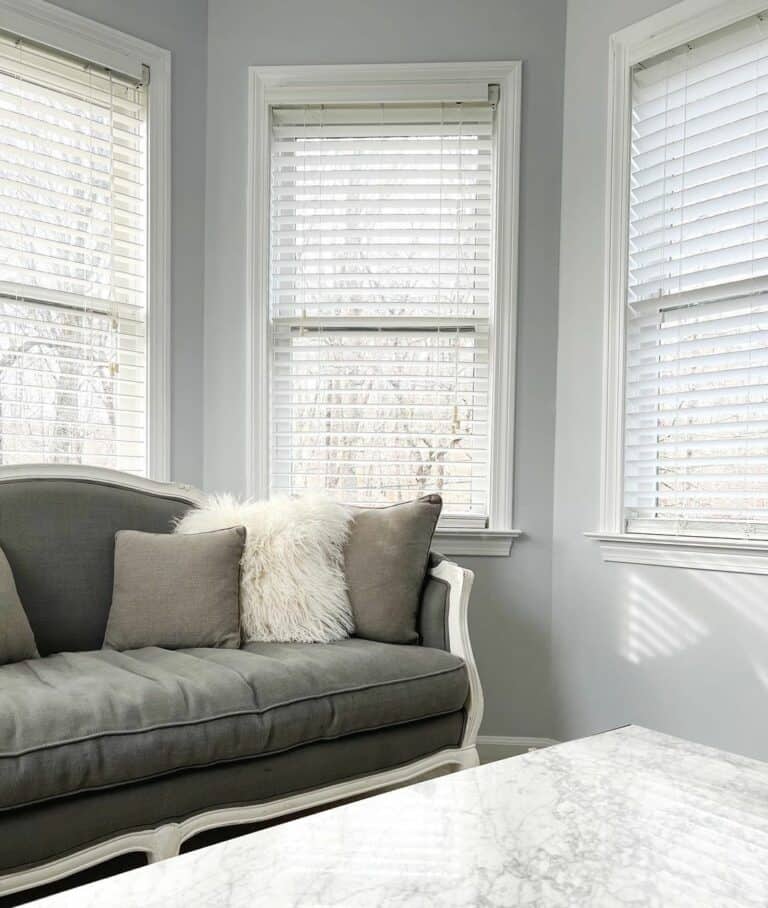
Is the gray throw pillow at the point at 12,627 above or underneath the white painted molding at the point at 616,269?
underneath

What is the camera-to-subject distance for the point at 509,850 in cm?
108

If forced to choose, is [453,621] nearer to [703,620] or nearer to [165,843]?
[703,620]

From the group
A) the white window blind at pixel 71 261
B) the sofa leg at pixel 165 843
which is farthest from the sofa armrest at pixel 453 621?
the white window blind at pixel 71 261

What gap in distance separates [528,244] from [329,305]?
79 centimetres

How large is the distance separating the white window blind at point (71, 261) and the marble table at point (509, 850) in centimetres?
194

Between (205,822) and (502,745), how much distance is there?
1521 millimetres

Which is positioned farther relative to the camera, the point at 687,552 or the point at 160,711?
the point at 687,552

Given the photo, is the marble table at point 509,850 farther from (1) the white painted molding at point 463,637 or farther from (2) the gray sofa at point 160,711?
(1) the white painted molding at point 463,637

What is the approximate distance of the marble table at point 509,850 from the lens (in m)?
0.96

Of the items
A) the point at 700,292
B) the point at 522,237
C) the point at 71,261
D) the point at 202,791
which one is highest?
the point at 522,237

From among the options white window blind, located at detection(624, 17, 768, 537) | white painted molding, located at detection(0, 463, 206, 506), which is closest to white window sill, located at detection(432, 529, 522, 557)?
white window blind, located at detection(624, 17, 768, 537)

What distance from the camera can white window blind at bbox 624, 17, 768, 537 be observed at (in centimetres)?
241

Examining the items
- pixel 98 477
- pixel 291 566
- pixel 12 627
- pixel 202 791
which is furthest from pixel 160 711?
pixel 98 477

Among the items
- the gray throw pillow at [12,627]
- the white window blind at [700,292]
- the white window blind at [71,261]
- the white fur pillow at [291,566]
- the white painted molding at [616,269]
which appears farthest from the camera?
the white painted molding at [616,269]
